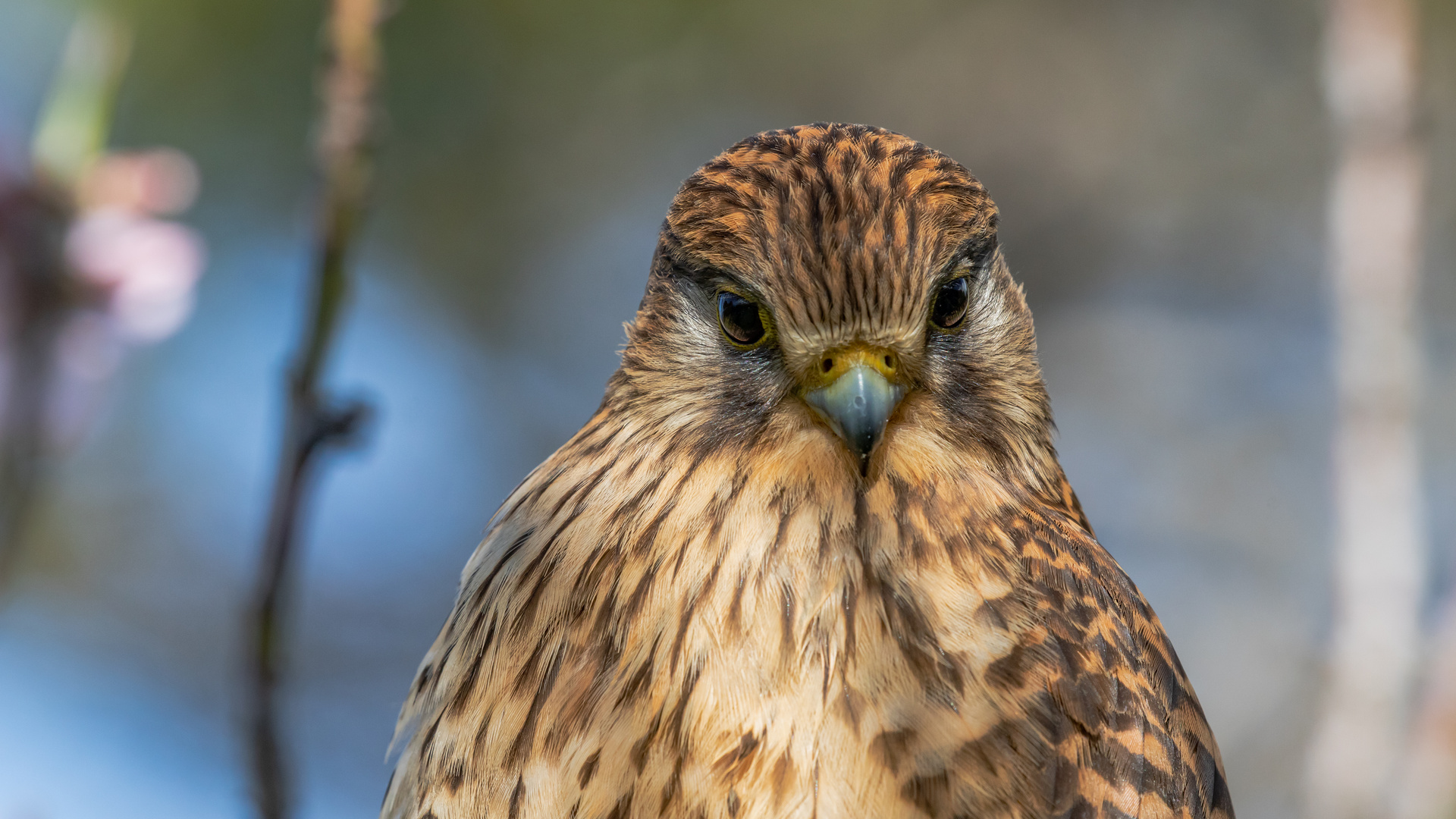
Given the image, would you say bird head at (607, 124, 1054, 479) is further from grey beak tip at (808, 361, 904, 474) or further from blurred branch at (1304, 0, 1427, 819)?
blurred branch at (1304, 0, 1427, 819)

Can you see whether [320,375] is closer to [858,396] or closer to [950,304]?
[858,396]

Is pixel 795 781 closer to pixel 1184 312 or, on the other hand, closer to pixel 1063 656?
pixel 1063 656

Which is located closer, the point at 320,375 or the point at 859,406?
the point at 320,375

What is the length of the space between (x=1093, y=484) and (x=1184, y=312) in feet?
5.68

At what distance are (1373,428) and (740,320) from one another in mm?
1597

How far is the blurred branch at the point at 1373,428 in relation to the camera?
2.71 m

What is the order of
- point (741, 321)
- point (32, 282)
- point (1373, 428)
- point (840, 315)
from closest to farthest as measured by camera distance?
point (840, 315) < point (741, 321) < point (32, 282) < point (1373, 428)

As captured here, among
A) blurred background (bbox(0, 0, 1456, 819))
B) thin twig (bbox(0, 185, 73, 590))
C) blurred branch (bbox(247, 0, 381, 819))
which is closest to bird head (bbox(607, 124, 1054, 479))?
blurred branch (bbox(247, 0, 381, 819))

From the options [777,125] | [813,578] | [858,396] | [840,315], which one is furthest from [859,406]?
[777,125]

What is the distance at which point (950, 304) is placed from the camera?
2176 millimetres

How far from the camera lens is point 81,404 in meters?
2.29

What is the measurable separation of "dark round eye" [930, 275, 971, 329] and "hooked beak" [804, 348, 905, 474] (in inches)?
6.6

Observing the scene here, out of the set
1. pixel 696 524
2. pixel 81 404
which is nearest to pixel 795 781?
pixel 696 524

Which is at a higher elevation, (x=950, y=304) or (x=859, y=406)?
(x=950, y=304)
